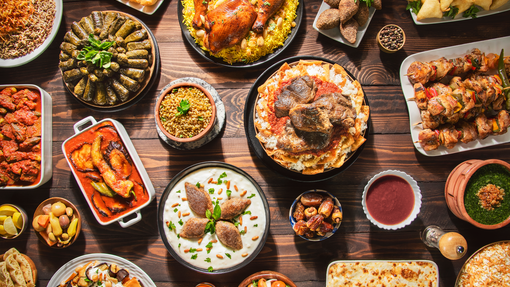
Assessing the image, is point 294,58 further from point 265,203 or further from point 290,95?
point 265,203

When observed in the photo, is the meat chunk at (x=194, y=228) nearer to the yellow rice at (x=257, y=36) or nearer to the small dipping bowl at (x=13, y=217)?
the yellow rice at (x=257, y=36)

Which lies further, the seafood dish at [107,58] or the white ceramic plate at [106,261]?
the white ceramic plate at [106,261]

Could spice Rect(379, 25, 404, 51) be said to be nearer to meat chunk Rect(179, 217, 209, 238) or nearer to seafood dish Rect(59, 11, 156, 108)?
seafood dish Rect(59, 11, 156, 108)

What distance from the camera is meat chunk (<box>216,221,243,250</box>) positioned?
3.03m

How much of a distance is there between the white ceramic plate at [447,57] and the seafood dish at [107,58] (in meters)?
3.07

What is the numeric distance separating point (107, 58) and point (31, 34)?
3.76 feet

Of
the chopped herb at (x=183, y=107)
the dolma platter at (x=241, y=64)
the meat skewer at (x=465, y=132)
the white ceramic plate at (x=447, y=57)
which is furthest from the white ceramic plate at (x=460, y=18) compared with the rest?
the chopped herb at (x=183, y=107)

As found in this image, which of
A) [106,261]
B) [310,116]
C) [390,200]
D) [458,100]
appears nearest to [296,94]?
[310,116]

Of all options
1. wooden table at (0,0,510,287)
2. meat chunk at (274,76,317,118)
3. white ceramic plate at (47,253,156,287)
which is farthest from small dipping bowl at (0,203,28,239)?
meat chunk at (274,76,317,118)

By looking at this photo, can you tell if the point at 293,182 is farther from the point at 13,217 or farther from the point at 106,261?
the point at 13,217

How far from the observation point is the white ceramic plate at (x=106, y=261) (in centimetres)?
325

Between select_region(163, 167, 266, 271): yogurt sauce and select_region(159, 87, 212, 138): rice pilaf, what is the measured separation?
1.82 ft

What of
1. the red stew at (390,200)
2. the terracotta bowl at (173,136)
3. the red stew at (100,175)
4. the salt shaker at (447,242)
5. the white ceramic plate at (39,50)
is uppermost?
the white ceramic plate at (39,50)

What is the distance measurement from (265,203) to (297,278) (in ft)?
3.58
